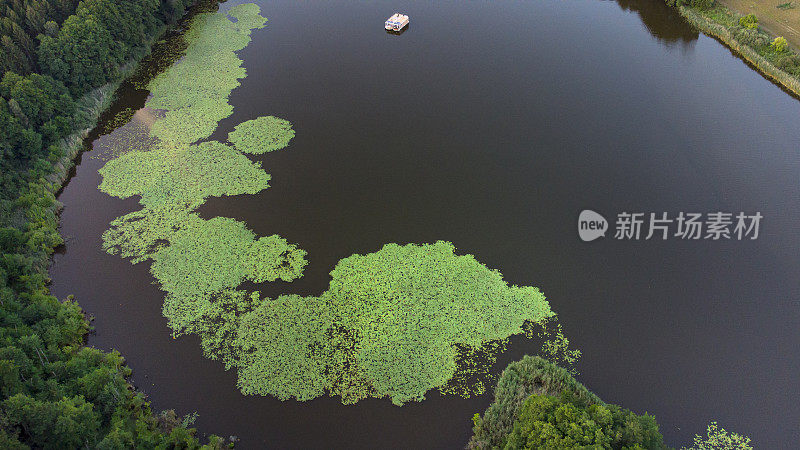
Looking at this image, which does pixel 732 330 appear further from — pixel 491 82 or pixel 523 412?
pixel 491 82

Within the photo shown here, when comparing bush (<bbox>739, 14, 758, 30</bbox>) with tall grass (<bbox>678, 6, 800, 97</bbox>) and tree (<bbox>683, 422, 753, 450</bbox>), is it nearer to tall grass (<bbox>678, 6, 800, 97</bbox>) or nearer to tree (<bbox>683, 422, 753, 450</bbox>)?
tall grass (<bbox>678, 6, 800, 97</bbox>)

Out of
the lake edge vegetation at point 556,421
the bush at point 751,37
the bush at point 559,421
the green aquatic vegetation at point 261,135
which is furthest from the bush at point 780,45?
the green aquatic vegetation at point 261,135

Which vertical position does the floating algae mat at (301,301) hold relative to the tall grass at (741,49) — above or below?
below

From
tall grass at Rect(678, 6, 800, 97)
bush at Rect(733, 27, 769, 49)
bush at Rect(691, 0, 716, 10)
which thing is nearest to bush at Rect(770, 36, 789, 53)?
bush at Rect(733, 27, 769, 49)

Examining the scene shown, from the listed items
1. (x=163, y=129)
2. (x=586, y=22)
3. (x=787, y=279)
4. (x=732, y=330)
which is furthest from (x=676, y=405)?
(x=586, y=22)

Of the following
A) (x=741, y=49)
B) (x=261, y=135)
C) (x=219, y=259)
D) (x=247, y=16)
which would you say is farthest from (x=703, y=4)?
(x=219, y=259)

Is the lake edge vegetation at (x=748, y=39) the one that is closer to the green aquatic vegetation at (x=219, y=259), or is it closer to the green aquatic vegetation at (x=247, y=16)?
the green aquatic vegetation at (x=219, y=259)

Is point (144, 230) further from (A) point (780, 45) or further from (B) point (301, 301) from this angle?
(A) point (780, 45)
